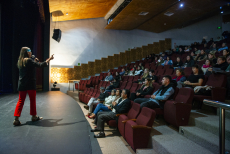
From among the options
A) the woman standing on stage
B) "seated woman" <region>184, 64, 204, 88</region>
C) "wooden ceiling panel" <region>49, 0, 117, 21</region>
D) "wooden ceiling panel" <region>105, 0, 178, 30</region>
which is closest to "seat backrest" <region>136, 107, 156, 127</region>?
"seated woman" <region>184, 64, 204, 88</region>

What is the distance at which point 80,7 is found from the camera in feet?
15.5

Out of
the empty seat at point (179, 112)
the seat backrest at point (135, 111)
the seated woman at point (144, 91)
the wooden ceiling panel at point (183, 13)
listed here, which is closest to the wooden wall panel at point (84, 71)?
the wooden ceiling panel at point (183, 13)

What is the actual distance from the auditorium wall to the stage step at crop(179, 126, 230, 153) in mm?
5188

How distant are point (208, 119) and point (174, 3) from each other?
3.80 meters

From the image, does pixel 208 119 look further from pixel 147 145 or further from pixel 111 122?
pixel 111 122

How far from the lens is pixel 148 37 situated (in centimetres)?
681

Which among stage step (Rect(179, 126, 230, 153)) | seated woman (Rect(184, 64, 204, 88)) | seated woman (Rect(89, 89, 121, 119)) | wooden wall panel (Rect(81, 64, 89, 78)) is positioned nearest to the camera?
stage step (Rect(179, 126, 230, 153))

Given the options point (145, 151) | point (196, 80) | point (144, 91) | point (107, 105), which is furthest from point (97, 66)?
point (145, 151)

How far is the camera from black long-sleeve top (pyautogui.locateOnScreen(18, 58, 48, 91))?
1.36 meters

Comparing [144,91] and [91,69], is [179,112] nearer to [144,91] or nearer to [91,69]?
[144,91]

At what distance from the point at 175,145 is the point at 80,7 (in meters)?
4.71

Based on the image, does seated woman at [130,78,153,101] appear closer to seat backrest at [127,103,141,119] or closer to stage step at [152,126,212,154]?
seat backrest at [127,103,141,119]

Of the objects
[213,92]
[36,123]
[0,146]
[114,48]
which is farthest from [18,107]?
[114,48]

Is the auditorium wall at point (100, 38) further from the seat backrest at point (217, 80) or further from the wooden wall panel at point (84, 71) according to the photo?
the seat backrest at point (217, 80)
